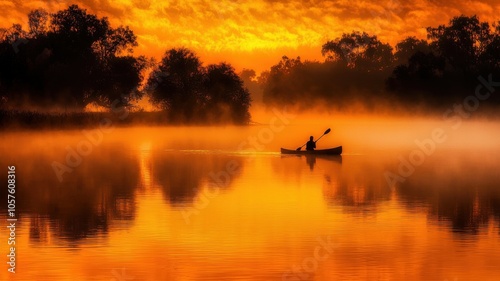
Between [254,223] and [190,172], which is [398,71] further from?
[254,223]

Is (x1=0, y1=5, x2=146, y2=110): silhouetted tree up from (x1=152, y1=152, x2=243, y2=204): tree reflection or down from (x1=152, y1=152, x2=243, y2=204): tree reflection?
up

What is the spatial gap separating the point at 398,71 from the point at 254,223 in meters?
109

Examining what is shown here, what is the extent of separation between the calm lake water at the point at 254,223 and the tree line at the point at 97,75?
5266 cm

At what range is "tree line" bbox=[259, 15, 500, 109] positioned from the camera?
13300 centimetres

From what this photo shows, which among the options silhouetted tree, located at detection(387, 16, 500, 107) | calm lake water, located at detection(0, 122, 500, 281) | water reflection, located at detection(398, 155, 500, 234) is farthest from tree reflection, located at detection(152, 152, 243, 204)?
silhouetted tree, located at detection(387, 16, 500, 107)

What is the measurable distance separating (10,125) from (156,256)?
69.8m

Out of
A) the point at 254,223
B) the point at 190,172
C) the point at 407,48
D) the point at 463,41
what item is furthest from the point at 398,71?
the point at 254,223

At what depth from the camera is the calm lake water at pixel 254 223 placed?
19.4 metres

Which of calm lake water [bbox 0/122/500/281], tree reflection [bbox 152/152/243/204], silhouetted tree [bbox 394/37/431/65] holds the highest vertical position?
silhouetted tree [bbox 394/37/431/65]

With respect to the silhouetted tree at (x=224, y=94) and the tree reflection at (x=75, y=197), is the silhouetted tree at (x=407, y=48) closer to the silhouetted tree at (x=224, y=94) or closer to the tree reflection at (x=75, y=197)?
the silhouetted tree at (x=224, y=94)

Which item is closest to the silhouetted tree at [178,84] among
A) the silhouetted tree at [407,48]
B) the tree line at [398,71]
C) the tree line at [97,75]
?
the tree line at [97,75]

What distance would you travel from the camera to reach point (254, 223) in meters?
25.8

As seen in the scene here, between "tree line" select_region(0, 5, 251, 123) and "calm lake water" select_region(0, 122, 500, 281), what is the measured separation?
52.7 meters

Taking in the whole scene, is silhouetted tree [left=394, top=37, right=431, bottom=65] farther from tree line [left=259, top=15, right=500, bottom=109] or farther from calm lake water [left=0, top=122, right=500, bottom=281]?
calm lake water [left=0, top=122, right=500, bottom=281]
